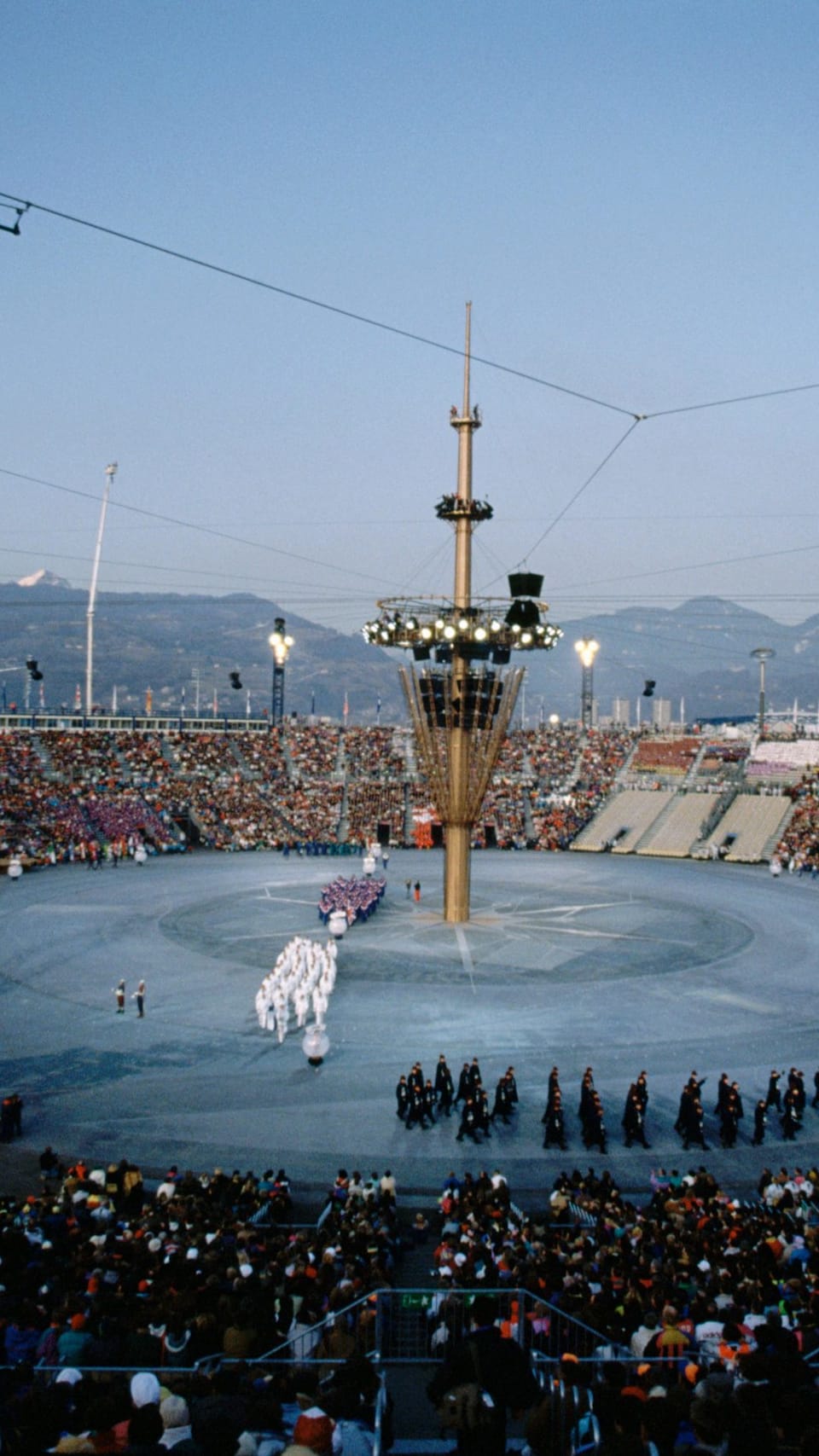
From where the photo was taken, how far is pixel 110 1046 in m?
22.3

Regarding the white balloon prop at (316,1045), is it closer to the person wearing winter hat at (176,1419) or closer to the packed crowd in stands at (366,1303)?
the packed crowd in stands at (366,1303)

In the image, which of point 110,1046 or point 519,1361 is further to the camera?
point 110,1046

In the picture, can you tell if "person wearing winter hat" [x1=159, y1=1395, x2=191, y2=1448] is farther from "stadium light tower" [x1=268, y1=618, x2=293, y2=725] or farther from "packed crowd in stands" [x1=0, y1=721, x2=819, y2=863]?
"stadium light tower" [x1=268, y1=618, x2=293, y2=725]

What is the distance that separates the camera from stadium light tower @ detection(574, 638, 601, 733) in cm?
7581

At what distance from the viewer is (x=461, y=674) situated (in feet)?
116

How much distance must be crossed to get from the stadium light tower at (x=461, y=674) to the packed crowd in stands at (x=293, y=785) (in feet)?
80.9

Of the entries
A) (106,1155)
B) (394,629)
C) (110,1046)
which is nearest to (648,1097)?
(106,1155)

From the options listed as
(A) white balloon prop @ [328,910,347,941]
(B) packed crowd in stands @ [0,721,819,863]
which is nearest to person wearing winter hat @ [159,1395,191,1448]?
(A) white balloon prop @ [328,910,347,941]

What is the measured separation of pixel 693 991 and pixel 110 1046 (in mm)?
15535

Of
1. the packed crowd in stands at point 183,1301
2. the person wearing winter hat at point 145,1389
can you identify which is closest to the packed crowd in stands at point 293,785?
the packed crowd in stands at point 183,1301

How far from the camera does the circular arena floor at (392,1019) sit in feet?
56.9

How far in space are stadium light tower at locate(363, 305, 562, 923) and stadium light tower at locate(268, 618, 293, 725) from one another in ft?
117

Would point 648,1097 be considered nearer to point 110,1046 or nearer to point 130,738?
point 110,1046

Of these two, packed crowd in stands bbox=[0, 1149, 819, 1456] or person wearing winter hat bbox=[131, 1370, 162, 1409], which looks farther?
person wearing winter hat bbox=[131, 1370, 162, 1409]
